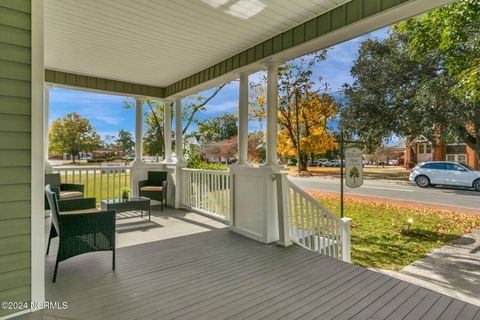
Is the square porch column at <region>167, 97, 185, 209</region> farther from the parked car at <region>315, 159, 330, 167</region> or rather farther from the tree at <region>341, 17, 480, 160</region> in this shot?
the parked car at <region>315, 159, 330, 167</region>

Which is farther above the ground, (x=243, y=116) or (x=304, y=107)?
(x=304, y=107)

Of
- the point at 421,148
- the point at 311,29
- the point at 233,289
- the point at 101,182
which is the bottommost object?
the point at 233,289

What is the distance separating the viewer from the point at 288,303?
2.11 metres

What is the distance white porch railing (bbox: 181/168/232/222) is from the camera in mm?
4562

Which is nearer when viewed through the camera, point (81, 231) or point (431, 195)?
point (81, 231)

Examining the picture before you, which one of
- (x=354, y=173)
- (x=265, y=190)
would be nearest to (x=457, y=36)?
(x=354, y=173)

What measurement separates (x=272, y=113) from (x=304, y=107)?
11.2 m

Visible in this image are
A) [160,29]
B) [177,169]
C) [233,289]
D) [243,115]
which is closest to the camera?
[233,289]

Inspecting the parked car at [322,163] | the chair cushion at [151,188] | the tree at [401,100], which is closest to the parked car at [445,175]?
the tree at [401,100]

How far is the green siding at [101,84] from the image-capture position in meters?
4.91

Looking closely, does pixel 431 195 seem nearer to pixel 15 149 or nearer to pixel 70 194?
pixel 70 194

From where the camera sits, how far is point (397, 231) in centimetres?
604

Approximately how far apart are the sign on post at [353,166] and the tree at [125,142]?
1209cm

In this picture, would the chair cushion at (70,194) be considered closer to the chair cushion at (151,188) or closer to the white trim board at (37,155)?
the chair cushion at (151,188)
